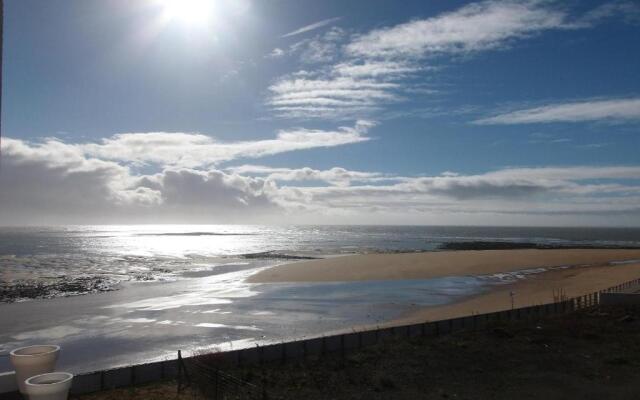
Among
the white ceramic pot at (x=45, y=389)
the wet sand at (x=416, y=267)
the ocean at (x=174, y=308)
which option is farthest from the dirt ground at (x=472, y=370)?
the wet sand at (x=416, y=267)

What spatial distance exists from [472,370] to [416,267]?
1922 inches

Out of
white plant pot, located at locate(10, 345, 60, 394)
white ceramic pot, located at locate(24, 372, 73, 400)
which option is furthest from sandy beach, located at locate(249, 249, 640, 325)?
white ceramic pot, located at locate(24, 372, 73, 400)

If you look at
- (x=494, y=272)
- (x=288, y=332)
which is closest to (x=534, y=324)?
(x=288, y=332)

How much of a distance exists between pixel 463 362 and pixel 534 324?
750 cm

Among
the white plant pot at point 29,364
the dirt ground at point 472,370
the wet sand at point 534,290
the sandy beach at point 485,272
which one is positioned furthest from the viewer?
the sandy beach at point 485,272

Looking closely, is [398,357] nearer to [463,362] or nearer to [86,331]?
[463,362]

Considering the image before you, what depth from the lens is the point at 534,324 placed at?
76.3 ft

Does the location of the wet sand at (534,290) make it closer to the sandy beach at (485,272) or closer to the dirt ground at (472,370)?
the sandy beach at (485,272)

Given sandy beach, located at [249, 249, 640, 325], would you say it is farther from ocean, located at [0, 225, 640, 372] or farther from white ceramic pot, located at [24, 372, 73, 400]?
white ceramic pot, located at [24, 372, 73, 400]

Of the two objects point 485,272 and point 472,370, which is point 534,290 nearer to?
point 485,272

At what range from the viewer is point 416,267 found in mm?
64875

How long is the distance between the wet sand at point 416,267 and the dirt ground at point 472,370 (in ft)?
107

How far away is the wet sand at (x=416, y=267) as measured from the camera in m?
55.1

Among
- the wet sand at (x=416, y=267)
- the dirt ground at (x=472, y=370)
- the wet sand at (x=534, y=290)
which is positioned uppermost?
the dirt ground at (x=472, y=370)
